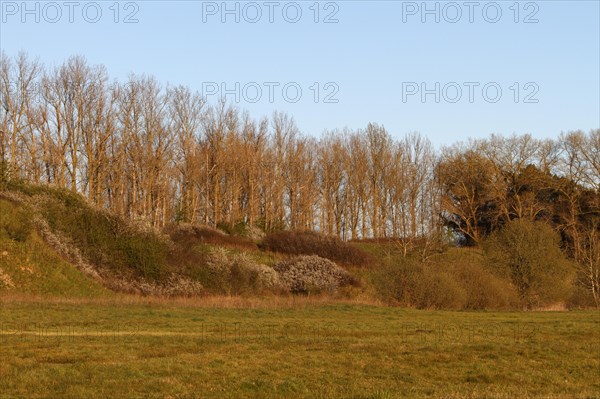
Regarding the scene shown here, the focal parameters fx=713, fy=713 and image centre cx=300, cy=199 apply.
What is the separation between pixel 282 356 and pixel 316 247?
44.8 meters

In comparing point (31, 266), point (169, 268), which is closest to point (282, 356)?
point (31, 266)

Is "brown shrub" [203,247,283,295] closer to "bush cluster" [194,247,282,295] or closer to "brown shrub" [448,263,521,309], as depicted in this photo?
"bush cluster" [194,247,282,295]

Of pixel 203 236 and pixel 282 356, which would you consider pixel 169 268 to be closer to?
pixel 203 236

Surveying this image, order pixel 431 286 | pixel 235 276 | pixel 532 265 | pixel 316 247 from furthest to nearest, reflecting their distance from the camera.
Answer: pixel 316 247, pixel 235 276, pixel 532 265, pixel 431 286

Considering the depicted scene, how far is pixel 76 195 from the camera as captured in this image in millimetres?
50906

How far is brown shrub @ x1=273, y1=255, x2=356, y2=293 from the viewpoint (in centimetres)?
5084

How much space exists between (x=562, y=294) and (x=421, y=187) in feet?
127

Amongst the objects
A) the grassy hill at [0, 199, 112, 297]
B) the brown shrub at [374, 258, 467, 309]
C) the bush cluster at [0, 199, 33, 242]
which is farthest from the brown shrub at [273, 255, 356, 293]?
the bush cluster at [0, 199, 33, 242]

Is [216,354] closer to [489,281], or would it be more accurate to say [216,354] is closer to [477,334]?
[477,334]

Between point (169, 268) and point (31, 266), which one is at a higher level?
point (31, 266)

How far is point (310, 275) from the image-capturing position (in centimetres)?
5203

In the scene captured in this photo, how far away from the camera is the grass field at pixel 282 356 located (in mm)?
13977

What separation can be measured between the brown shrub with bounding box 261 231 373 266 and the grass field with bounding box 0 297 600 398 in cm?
3132

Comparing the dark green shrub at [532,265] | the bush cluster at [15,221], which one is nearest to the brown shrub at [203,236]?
the bush cluster at [15,221]
